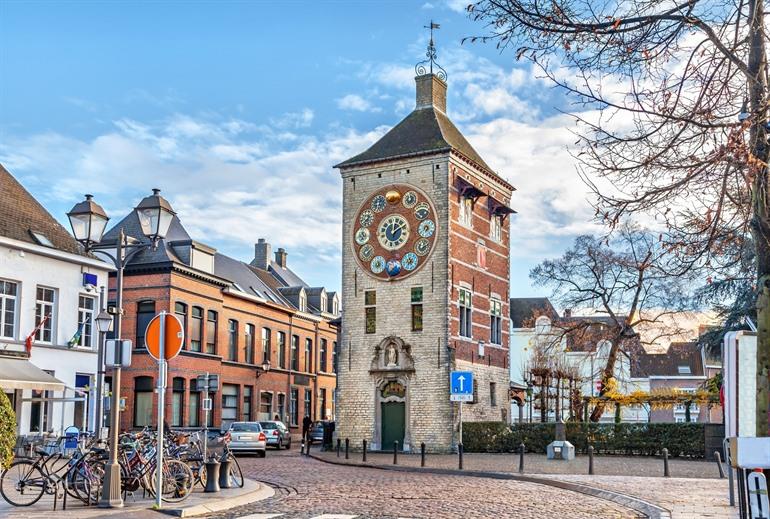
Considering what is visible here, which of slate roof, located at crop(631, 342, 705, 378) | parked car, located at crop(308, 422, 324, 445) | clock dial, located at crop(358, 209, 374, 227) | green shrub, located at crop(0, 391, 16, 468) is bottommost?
parked car, located at crop(308, 422, 324, 445)

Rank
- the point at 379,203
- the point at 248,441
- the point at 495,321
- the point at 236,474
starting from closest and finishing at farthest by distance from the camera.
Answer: the point at 236,474 → the point at 248,441 → the point at 379,203 → the point at 495,321

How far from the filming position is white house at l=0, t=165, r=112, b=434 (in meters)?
29.4

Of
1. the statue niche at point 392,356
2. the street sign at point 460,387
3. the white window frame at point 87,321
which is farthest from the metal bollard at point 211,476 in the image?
the statue niche at point 392,356

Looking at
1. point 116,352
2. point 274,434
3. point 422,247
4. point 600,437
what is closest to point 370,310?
point 422,247

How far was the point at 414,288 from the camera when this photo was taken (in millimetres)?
38156

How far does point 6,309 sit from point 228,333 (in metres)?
18.8

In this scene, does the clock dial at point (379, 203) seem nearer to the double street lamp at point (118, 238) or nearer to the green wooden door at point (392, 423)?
the green wooden door at point (392, 423)

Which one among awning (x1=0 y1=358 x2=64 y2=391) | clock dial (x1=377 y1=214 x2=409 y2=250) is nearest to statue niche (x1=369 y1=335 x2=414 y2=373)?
clock dial (x1=377 y1=214 x2=409 y2=250)

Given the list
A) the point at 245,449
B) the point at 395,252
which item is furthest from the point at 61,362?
the point at 395,252

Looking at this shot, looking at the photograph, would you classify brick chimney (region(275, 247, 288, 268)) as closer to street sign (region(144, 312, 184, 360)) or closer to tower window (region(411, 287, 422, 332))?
tower window (region(411, 287, 422, 332))

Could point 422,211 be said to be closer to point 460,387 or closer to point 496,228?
point 496,228

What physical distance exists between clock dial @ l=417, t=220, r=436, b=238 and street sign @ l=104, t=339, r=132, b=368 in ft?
79.6

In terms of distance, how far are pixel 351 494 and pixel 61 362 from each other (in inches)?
712

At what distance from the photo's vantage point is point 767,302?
26.7ft
